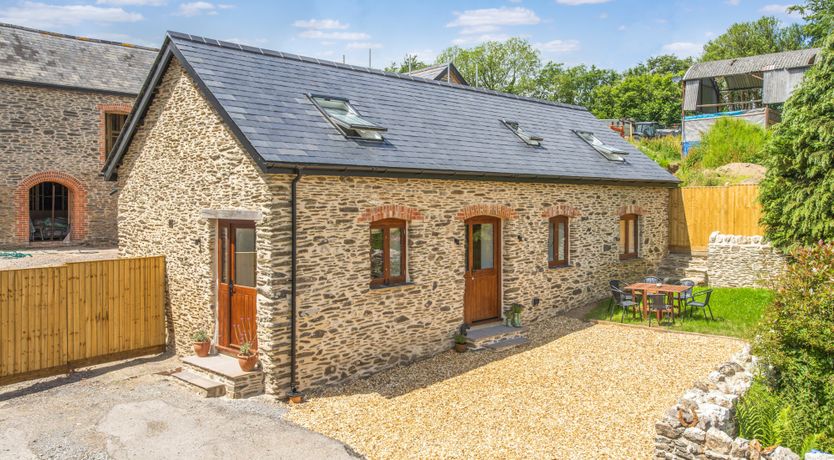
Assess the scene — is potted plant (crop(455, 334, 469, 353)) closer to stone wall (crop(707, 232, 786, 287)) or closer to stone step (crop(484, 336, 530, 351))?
stone step (crop(484, 336, 530, 351))

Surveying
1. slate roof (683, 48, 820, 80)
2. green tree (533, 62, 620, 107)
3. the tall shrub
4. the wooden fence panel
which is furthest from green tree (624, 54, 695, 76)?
the tall shrub

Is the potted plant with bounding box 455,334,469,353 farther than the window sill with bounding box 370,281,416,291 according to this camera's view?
Yes

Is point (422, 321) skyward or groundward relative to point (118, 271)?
groundward

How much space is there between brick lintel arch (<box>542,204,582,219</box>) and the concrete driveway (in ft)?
25.1

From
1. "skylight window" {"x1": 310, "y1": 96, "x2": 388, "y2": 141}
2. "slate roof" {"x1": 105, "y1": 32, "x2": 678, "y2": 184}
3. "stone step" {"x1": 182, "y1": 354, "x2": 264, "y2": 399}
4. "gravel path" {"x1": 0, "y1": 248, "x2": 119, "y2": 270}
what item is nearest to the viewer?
"stone step" {"x1": 182, "y1": 354, "x2": 264, "y2": 399}

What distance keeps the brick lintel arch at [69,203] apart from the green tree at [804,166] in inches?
889

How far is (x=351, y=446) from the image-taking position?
728cm

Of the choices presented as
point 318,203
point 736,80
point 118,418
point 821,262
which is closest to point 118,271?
point 118,418

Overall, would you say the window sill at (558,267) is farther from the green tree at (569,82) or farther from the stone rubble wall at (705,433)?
the green tree at (569,82)

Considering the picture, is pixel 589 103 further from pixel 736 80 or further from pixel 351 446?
pixel 351 446

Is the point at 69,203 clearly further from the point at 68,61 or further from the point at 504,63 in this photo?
the point at 504,63

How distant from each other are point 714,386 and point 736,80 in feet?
105

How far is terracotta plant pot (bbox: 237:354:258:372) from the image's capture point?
8.98 metres

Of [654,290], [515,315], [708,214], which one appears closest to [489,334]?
[515,315]
